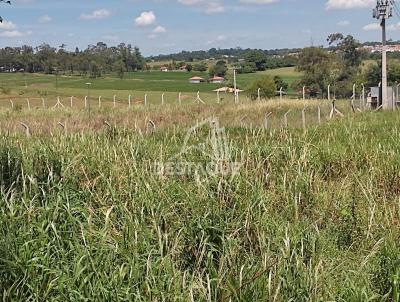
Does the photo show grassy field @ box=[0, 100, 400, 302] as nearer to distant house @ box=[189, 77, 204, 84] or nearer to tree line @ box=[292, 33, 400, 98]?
tree line @ box=[292, 33, 400, 98]

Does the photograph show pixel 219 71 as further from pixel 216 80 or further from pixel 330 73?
pixel 330 73

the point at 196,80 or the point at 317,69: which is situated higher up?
the point at 317,69

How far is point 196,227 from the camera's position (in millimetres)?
3383

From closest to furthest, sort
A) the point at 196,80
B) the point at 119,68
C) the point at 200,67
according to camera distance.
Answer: the point at 196,80 < the point at 119,68 < the point at 200,67

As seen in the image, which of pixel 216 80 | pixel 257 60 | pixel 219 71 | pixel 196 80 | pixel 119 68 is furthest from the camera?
pixel 257 60

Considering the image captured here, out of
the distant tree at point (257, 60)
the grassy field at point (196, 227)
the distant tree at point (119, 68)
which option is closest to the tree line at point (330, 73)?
the distant tree at point (257, 60)

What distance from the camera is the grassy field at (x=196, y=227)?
2635 mm

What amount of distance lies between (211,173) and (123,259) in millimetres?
1643

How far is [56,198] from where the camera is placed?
3703mm

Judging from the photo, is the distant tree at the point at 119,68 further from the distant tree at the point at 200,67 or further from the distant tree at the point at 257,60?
the distant tree at the point at 257,60

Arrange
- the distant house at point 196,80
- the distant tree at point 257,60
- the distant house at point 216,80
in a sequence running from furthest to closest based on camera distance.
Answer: the distant tree at point 257,60 < the distant house at point 196,80 < the distant house at point 216,80

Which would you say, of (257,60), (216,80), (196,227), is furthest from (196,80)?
(196,227)

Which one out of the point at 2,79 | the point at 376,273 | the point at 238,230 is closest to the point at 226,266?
the point at 238,230

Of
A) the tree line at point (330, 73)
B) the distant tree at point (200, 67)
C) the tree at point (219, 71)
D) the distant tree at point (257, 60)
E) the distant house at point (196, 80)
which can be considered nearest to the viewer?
the tree line at point (330, 73)
